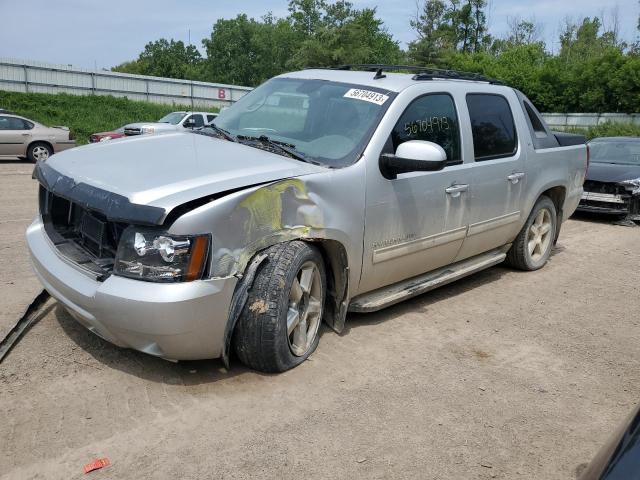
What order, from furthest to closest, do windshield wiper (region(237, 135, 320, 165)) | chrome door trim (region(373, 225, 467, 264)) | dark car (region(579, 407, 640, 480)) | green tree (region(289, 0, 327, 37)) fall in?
green tree (region(289, 0, 327, 37)) → chrome door trim (region(373, 225, 467, 264)) → windshield wiper (region(237, 135, 320, 165)) → dark car (region(579, 407, 640, 480))

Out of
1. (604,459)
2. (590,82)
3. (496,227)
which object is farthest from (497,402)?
(590,82)

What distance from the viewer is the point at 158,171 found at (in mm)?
3338

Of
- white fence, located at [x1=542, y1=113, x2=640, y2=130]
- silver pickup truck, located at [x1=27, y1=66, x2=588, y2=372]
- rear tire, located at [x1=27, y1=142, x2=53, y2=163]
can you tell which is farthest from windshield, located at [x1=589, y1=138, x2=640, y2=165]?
white fence, located at [x1=542, y1=113, x2=640, y2=130]

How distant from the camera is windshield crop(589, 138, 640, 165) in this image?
434 inches

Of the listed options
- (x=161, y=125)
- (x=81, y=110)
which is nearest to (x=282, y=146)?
(x=161, y=125)

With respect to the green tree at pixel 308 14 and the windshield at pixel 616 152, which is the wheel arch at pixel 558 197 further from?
the green tree at pixel 308 14

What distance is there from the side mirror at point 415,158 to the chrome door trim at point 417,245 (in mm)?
579

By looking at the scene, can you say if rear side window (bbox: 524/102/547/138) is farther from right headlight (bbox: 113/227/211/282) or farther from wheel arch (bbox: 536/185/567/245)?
right headlight (bbox: 113/227/211/282)

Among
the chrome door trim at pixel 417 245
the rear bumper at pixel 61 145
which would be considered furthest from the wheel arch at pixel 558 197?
the rear bumper at pixel 61 145

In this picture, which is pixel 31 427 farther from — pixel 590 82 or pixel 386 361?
pixel 590 82

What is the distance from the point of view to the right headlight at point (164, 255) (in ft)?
9.87

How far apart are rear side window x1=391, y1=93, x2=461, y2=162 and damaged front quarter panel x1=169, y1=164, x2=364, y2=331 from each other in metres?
0.63

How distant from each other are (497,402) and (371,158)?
171cm

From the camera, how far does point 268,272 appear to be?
337 cm
